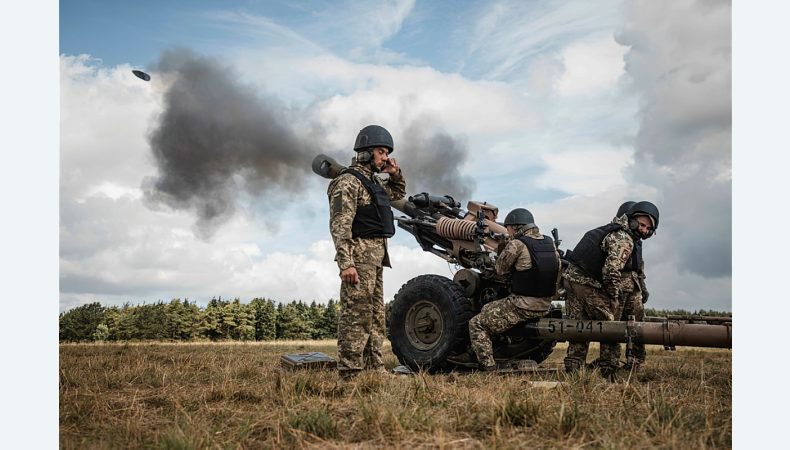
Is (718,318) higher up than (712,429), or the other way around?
(718,318)

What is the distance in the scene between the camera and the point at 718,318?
271 inches

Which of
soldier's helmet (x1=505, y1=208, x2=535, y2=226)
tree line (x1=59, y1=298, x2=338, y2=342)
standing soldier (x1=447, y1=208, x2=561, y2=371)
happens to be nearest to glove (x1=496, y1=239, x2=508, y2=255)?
soldier's helmet (x1=505, y1=208, x2=535, y2=226)

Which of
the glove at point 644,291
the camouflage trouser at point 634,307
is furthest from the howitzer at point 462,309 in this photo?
the glove at point 644,291

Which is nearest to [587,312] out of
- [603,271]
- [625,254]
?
[603,271]

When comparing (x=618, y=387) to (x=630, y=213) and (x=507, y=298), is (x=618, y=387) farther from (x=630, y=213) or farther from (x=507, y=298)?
(x=630, y=213)

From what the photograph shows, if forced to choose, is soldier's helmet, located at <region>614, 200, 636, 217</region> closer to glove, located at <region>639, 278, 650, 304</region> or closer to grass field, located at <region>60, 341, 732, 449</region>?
glove, located at <region>639, 278, 650, 304</region>

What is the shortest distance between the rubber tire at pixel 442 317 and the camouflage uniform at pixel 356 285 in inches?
47.5

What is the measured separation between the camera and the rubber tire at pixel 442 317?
796cm

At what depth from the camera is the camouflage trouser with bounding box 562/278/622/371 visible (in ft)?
26.1

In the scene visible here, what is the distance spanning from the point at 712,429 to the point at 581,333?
11.9ft

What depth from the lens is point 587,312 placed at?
27.0 ft

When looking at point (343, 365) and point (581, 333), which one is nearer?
point (343, 365)

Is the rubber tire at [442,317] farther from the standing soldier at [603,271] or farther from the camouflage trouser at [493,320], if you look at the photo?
the standing soldier at [603,271]

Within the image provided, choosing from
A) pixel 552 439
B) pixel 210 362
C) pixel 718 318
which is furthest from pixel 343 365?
pixel 718 318
